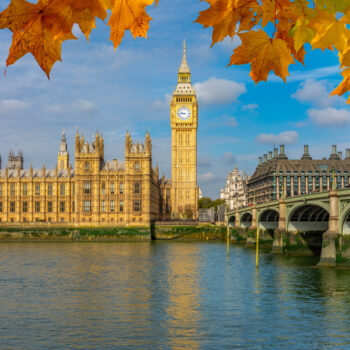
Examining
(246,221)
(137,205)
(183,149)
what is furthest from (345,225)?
(183,149)

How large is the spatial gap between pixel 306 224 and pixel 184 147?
6922cm

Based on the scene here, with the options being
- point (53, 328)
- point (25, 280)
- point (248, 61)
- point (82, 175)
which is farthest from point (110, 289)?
point (82, 175)

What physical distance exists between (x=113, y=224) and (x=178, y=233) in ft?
44.4

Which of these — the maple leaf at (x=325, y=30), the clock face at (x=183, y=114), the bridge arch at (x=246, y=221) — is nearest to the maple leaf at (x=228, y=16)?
the maple leaf at (x=325, y=30)

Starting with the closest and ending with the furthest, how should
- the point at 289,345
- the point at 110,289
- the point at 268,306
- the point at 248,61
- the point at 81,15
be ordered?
the point at 81,15 → the point at 248,61 → the point at 289,345 → the point at 268,306 → the point at 110,289

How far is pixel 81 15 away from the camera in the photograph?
2.09 meters

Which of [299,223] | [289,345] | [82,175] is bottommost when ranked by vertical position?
[289,345]

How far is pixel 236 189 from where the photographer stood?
167625 mm

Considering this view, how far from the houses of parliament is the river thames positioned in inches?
2168

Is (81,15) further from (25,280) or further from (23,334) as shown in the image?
(25,280)

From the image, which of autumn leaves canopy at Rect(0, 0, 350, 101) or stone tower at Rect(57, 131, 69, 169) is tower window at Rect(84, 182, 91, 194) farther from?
autumn leaves canopy at Rect(0, 0, 350, 101)

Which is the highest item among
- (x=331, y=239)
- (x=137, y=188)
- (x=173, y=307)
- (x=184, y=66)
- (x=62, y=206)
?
(x=184, y=66)

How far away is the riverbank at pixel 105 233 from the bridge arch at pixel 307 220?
36.1 m

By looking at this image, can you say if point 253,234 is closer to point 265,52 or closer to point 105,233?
point 105,233
